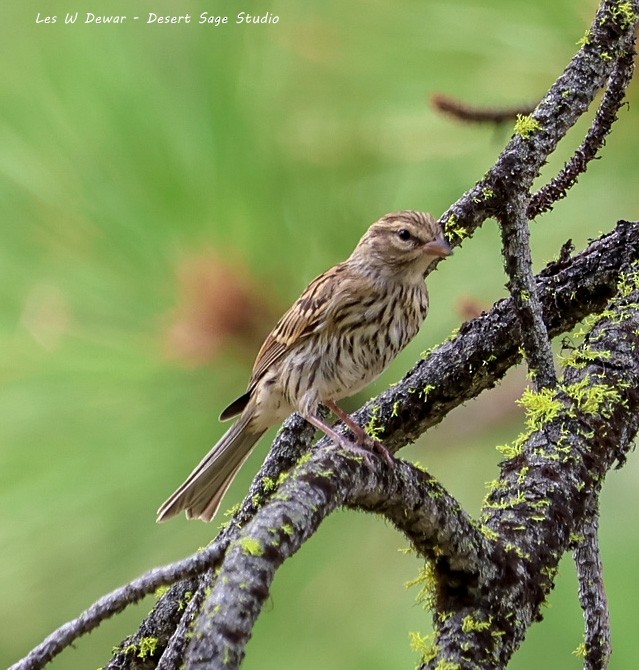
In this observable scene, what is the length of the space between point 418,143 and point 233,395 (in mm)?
818

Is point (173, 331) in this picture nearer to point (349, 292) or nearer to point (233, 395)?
point (233, 395)

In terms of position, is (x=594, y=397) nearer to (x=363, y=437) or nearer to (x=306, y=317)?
(x=363, y=437)

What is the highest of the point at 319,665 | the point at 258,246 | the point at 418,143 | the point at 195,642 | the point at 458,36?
the point at 458,36

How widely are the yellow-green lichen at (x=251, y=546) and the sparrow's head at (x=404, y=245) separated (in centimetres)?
91

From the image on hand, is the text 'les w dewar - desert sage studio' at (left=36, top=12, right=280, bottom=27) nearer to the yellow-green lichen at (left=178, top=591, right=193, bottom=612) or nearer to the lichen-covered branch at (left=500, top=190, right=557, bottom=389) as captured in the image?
the lichen-covered branch at (left=500, top=190, right=557, bottom=389)

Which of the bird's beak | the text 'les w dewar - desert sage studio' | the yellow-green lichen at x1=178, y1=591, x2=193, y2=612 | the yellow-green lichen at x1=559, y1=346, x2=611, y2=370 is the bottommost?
the yellow-green lichen at x1=178, y1=591, x2=193, y2=612

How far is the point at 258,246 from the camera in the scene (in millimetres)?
2324

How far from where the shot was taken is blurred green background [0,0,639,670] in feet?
7.45

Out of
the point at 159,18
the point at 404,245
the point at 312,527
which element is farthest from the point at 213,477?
the point at 159,18

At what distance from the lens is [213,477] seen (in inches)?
77.8

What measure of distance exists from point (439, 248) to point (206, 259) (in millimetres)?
805

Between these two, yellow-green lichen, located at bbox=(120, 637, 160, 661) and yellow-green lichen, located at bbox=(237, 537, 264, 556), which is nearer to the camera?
yellow-green lichen, located at bbox=(237, 537, 264, 556)

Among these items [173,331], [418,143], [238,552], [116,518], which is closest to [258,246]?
[173,331]

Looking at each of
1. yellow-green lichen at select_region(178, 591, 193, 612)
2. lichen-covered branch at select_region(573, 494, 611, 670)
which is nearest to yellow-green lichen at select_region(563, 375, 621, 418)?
lichen-covered branch at select_region(573, 494, 611, 670)
